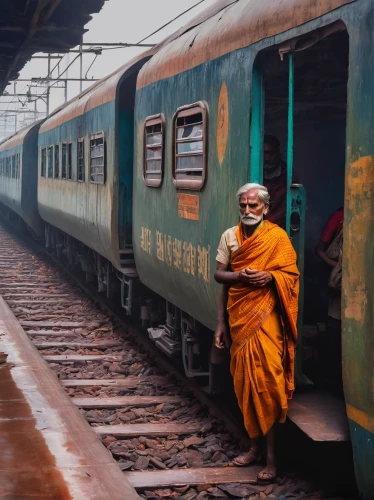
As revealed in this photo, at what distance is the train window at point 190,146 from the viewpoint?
20.7ft

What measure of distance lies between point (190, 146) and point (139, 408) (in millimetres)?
2127

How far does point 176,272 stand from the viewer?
23.6ft

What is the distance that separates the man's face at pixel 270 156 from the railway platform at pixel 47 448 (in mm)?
2035

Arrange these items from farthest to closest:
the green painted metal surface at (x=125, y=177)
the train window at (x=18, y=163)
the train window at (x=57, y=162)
→ the train window at (x=18, y=163) → the train window at (x=57, y=162) → the green painted metal surface at (x=125, y=177)

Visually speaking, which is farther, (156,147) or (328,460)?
(156,147)

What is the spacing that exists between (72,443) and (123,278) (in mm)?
4445

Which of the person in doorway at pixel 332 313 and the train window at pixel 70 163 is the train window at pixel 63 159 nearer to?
the train window at pixel 70 163

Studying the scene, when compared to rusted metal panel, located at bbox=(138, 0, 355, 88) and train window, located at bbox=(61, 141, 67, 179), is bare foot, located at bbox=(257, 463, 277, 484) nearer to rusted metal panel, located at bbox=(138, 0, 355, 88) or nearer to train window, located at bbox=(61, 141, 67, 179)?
rusted metal panel, located at bbox=(138, 0, 355, 88)

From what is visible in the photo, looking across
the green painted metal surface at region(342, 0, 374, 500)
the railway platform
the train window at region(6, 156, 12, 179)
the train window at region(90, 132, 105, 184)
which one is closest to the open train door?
the green painted metal surface at region(342, 0, 374, 500)

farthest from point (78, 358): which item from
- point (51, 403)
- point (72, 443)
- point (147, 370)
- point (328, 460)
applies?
point (328, 460)

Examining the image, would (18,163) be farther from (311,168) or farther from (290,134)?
(290,134)

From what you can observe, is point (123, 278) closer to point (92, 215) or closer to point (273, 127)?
point (92, 215)

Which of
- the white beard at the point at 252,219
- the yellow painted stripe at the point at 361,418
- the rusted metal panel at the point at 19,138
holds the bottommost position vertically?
the yellow painted stripe at the point at 361,418

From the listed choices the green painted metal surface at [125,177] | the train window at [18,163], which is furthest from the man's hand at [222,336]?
the train window at [18,163]
